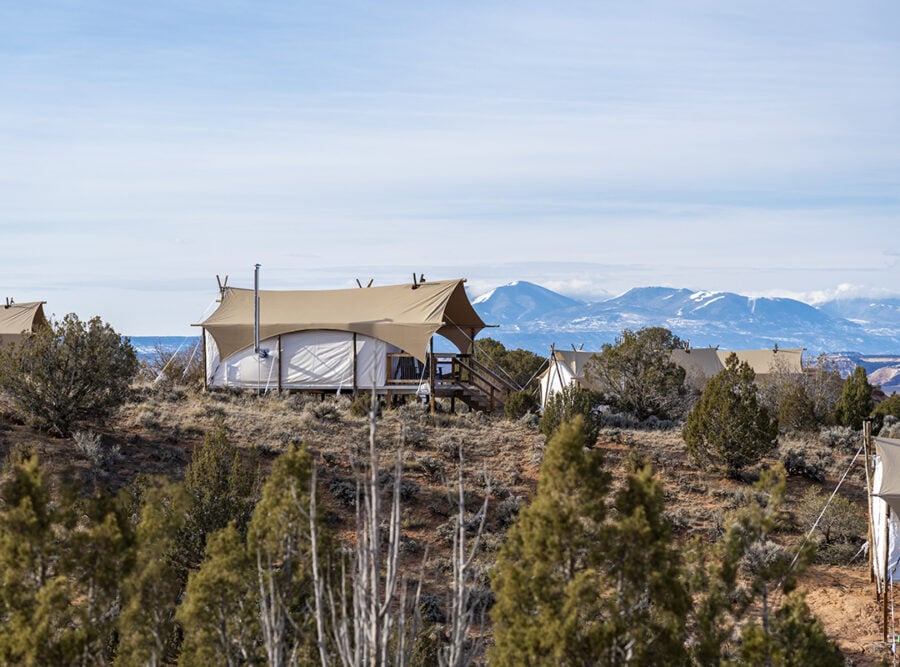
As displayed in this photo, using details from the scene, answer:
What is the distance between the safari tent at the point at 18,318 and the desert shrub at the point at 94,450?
17.5 m

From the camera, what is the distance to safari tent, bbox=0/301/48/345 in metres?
35.3

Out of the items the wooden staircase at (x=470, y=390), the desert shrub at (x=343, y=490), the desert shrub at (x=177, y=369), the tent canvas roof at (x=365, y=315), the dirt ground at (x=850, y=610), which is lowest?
the dirt ground at (x=850, y=610)

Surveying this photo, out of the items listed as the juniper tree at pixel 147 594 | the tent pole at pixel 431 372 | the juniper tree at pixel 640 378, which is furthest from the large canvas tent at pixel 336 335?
the juniper tree at pixel 147 594

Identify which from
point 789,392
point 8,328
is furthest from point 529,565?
point 8,328

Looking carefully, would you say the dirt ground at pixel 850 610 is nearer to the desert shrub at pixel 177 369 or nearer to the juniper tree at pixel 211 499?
the juniper tree at pixel 211 499

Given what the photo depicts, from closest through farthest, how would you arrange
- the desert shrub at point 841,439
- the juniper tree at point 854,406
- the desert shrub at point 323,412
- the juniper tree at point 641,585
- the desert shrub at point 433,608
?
the juniper tree at point 641,585
the desert shrub at point 433,608
the desert shrub at point 323,412
the desert shrub at point 841,439
the juniper tree at point 854,406

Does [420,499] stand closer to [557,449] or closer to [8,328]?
[557,449]

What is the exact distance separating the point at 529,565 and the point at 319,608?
69.6 inches

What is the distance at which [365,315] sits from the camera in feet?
93.8

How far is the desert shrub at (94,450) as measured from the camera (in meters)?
18.3

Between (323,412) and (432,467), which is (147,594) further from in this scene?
(323,412)

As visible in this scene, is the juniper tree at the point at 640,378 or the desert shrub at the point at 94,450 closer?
the desert shrub at the point at 94,450

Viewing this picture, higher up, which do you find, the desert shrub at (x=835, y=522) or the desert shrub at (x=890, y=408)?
the desert shrub at (x=890, y=408)

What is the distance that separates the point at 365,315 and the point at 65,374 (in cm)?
1025
